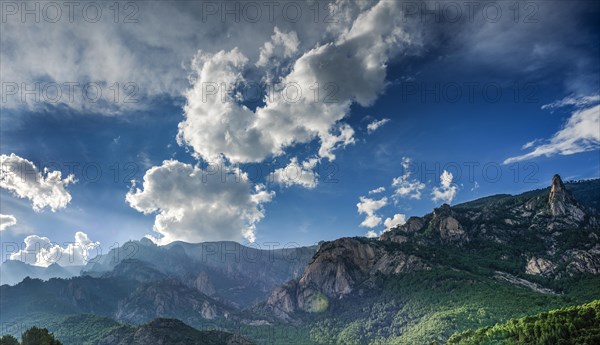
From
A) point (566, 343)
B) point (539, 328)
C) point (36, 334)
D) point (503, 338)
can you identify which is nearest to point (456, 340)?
point (503, 338)

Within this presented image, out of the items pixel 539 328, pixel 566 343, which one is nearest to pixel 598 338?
pixel 566 343

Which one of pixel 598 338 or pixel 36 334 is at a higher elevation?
pixel 36 334

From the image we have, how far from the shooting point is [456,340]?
6093 inches

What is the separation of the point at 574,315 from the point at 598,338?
18400 millimetres

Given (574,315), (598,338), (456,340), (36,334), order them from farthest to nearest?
(456,340) → (574,315) → (36,334) → (598,338)

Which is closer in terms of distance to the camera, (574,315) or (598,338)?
(598,338)

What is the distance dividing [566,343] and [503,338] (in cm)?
2005

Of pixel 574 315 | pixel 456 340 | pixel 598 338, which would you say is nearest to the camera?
pixel 598 338

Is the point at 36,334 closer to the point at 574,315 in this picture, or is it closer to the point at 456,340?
the point at 456,340

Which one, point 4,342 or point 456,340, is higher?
point 4,342

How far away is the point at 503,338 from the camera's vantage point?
428ft

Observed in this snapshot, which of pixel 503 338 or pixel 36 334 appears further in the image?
pixel 503 338

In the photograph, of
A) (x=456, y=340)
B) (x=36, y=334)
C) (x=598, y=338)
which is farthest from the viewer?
(x=456, y=340)

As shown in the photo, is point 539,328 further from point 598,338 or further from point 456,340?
point 456,340
